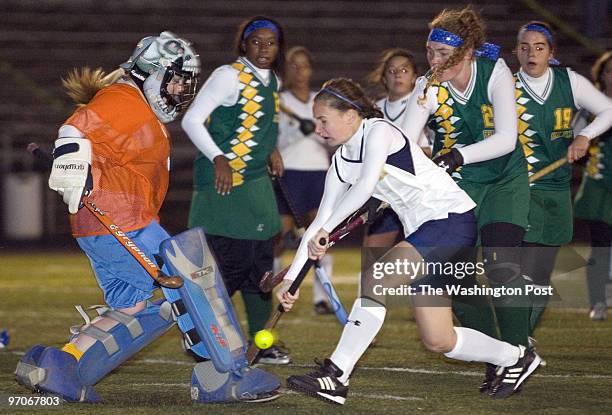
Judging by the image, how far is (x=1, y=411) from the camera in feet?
15.8

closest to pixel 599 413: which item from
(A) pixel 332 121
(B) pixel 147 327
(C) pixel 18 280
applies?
(A) pixel 332 121

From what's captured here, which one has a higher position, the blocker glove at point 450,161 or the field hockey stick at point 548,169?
the blocker glove at point 450,161

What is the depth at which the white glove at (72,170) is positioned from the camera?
4727 mm

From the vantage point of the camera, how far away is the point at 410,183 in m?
4.84

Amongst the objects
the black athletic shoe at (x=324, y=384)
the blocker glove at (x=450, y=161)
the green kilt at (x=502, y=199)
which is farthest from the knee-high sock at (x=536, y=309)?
the black athletic shoe at (x=324, y=384)

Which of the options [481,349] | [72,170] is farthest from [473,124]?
[72,170]

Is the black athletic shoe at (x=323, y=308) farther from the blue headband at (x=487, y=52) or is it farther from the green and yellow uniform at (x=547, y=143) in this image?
the blue headband at (x=487, y=52)

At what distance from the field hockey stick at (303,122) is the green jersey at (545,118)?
2.41 m

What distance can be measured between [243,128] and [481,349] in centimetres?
205

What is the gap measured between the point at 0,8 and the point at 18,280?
8.31 meters

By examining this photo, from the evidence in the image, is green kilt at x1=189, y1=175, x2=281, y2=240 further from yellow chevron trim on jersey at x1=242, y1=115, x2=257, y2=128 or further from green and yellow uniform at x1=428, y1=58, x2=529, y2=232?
green and yellow uniform at x1=428, y1=58, x2=529, y2=232

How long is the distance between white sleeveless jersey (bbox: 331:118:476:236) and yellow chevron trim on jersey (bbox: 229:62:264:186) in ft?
4.92

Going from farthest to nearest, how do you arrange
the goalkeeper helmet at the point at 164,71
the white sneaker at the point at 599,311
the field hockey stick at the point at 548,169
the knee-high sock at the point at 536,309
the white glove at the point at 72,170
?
the white sneaker at the point at 599,311
the field hockey stick at the point at 548,169
the knee-high sock at the point at 536,309
the goalkeeper helmet at the point at 164,71
the white glove at the point at 72,170

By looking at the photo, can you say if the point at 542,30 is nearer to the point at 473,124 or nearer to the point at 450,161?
the point at 473,124
